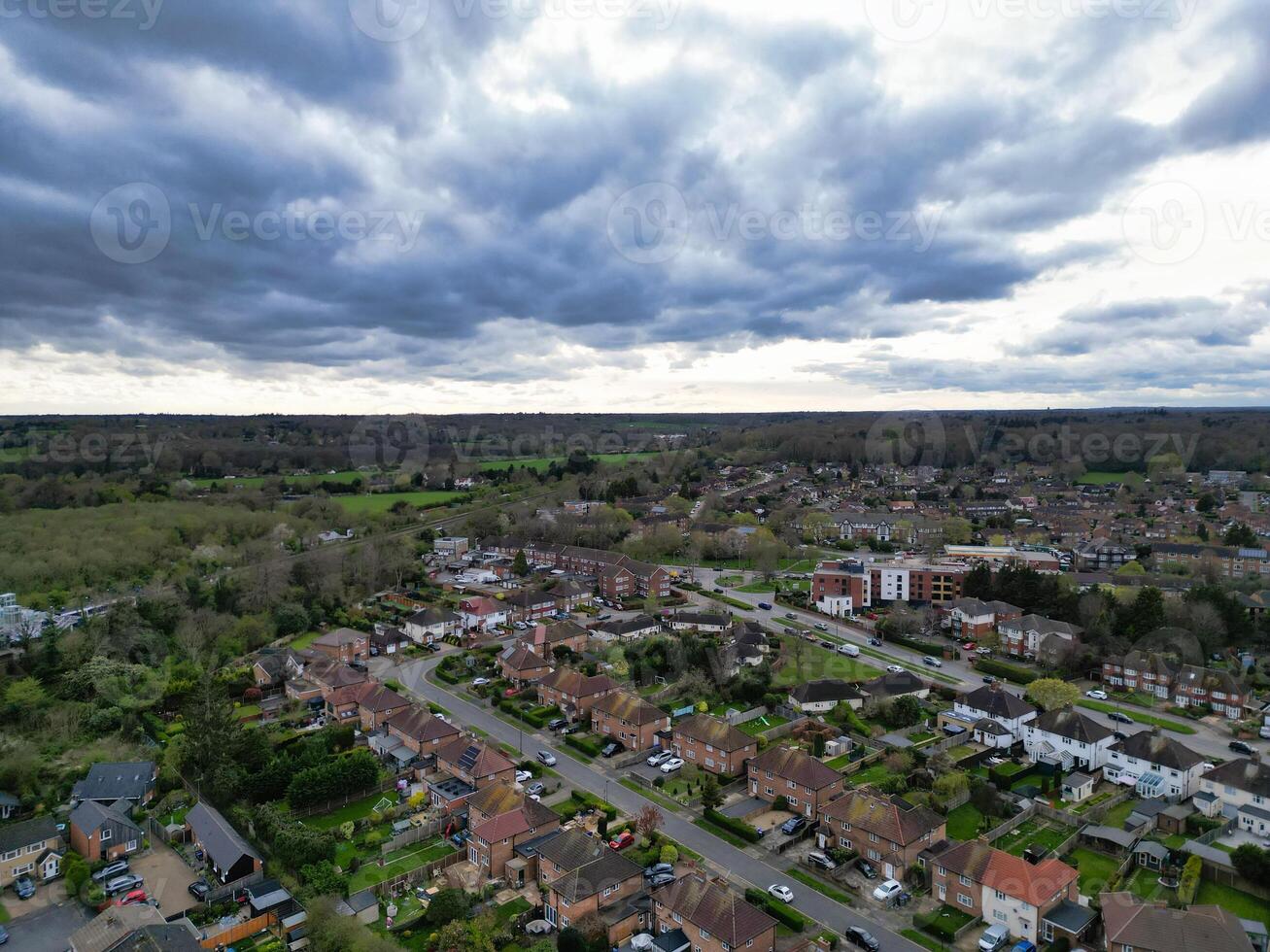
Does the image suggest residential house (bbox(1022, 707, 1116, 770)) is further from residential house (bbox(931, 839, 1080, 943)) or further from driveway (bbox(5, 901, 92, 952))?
driveway (bbox(5, 901, 92, 952))

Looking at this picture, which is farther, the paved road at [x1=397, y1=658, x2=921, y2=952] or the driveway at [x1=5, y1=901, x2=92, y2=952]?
the paved road at [x1=397, y1=658, x2=921, y2=952]

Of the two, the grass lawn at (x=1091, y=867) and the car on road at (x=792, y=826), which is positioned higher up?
the car on road at (x=792, y=826)

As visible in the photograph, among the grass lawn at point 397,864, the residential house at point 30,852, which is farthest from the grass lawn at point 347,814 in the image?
the residential house at point 30,852

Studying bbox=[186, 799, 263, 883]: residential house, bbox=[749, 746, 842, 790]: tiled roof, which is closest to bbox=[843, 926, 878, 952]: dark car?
bbox=[749, 746, 842, 790]: tiled roof

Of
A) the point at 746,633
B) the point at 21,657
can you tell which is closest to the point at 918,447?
the point at 746,633

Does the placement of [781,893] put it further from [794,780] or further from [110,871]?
[110,871]

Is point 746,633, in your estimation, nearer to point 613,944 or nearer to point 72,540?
point 613,944

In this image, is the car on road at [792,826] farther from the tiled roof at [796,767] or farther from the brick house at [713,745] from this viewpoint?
the brick house at [713,745]
